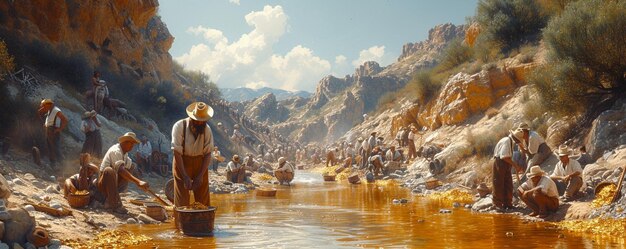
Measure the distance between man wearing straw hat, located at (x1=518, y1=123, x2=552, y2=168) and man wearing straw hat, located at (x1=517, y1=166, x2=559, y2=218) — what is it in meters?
2.39

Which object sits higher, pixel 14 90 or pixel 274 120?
pixel 274 120

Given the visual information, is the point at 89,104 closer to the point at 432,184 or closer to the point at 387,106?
the point at 432,184

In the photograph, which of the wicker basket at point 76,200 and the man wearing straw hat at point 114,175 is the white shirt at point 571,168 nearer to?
the man wearing straw hat at point 114,175

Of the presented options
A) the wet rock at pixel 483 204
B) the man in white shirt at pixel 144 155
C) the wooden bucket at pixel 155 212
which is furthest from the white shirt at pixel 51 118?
the wet rock at pixel 483 204

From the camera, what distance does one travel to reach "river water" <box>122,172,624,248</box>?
7.18 m

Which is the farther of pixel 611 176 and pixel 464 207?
pixel 464 207

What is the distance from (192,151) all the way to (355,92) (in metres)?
93.6

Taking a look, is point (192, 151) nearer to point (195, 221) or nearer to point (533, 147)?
point (195, 221)

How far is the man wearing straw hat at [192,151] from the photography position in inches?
319

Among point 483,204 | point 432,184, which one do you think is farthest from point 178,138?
point 432,184

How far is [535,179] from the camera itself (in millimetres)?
10086

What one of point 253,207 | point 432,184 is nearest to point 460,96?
point 432,184

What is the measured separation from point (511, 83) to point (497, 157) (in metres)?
15.1

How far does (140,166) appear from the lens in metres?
16.7
